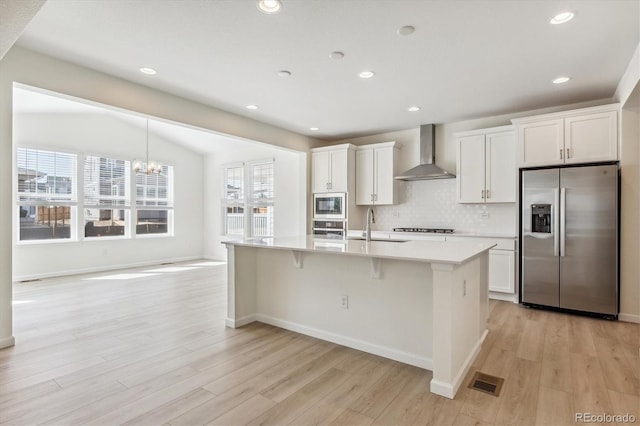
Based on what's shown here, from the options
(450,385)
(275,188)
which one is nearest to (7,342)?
(450,385)

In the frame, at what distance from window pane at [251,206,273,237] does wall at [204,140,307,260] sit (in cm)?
27

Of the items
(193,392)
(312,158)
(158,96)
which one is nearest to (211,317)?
(193,392)

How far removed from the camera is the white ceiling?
238 cm

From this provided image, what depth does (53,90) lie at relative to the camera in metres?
3.16

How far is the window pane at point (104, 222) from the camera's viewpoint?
687cm

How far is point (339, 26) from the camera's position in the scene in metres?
2.59

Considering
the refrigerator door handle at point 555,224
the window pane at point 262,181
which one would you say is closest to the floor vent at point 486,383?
the refrigerator door handle at point 555,224

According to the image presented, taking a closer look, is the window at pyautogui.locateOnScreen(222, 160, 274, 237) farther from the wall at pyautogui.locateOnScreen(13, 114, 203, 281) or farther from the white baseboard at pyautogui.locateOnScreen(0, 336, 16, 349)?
the white baseboard at pyautogui.locateOnScreen(0, 336, 16, 349)

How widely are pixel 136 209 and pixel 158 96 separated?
176 inches

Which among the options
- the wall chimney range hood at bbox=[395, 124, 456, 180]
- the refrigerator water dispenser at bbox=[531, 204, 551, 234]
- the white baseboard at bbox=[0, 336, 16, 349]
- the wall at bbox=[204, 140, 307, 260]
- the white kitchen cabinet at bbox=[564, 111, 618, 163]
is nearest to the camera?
the white baseboard at bbox=[0, 336, 16, 349]

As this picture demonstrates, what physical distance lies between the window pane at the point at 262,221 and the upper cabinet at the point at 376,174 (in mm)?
2441

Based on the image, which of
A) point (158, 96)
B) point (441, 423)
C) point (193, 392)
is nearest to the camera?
point (441, 423)

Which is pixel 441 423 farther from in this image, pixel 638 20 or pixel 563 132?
pixel 563 132

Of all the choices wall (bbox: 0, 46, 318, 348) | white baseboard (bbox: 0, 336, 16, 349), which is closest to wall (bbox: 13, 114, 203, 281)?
wall (bbox: 0, 46, 318, 348)
